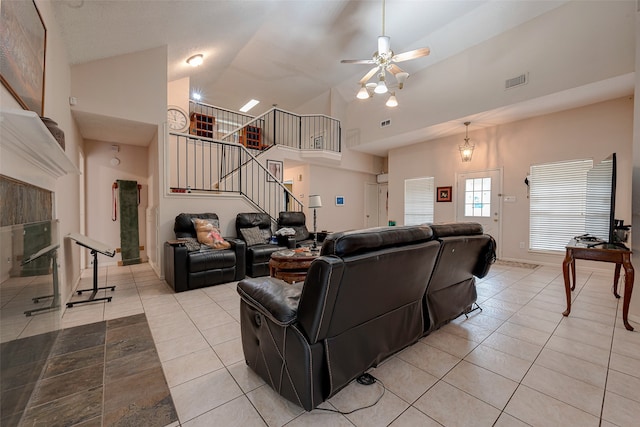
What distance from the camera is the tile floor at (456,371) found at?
55.5 inches

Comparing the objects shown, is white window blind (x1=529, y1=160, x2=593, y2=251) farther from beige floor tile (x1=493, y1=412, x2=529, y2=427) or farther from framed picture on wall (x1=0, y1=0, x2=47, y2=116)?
framed picture on wall (x1=0, y1=0, x2=47, y2=116)

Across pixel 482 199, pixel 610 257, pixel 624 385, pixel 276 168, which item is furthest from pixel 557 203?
pixel 276 168

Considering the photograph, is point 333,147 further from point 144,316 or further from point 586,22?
point 144,316

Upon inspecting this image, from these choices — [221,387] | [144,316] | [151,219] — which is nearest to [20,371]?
[221,387]

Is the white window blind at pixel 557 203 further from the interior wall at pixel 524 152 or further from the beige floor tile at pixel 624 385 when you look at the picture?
the beige floor tile at pixel 624 385

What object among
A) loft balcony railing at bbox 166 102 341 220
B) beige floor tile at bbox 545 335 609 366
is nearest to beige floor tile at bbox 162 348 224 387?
beige floor tile at bbox 545 335 609 366

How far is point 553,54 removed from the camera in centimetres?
413

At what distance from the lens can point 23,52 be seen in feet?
5.45

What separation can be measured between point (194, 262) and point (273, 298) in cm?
246

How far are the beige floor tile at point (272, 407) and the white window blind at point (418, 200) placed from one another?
6.14 m

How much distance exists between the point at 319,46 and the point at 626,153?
5.82 metres

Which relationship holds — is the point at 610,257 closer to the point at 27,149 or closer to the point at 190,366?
the point at 190,366

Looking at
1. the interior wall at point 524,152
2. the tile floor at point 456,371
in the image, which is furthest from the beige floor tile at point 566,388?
the interior wall at point 524,152

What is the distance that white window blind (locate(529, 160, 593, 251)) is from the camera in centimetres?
471
